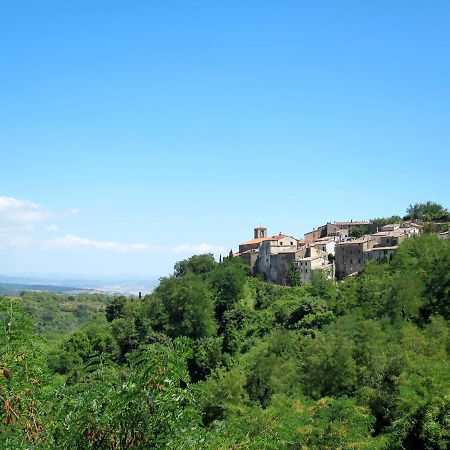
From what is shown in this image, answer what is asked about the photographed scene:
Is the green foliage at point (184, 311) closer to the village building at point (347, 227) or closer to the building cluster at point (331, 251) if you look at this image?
the building cluster at point (331, 251)

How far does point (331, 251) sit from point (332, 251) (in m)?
0.20

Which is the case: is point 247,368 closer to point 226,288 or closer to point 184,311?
point 184,311

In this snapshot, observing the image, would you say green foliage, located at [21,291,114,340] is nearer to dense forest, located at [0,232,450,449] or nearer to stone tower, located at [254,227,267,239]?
stone tower, located at [254,227,267,239]

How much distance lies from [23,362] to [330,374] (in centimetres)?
2322

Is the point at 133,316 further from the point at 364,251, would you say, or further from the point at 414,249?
the point at 414,249

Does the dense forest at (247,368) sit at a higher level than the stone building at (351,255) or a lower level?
lower

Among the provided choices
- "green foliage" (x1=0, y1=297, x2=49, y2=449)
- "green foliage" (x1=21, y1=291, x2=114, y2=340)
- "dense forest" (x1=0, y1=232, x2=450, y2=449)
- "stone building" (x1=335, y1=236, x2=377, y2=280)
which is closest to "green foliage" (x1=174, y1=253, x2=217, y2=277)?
"dense forest" (x1=0, y1=232, x2=450, y2=449)

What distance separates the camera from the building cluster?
6588 cm

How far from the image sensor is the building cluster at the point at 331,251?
216 feet

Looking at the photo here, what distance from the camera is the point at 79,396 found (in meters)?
6.48

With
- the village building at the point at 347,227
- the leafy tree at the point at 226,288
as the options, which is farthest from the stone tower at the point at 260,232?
the leafy tree at the point at 226,288

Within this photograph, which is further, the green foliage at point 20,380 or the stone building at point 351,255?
the stone building at point 351,255

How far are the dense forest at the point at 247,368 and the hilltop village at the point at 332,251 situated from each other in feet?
16.8

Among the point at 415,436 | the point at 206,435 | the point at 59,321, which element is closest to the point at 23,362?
the point at 206,435
